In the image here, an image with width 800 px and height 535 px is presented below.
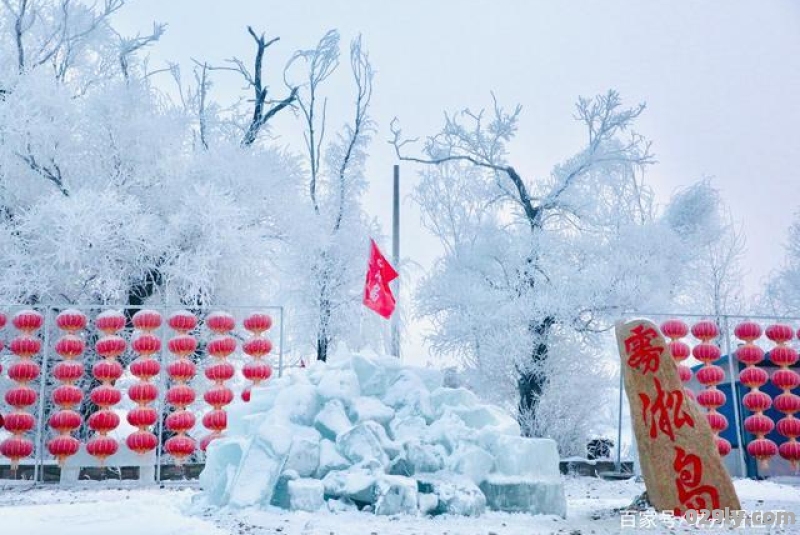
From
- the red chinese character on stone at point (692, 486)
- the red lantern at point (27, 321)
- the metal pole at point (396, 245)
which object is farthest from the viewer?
the metal pole at point (396, 245)

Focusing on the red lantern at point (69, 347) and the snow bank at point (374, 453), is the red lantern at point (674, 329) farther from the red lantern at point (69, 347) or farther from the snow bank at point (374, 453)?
the red lantern at point (69, 347)

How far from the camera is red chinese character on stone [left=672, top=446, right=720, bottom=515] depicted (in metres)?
6.36

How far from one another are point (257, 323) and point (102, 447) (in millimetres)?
2351

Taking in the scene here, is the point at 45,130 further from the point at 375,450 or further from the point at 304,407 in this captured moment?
the point at 375,450

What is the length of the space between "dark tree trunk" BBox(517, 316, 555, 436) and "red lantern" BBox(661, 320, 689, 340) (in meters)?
3.05

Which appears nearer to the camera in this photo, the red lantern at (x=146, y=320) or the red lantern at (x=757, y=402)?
the red lantern at (x=146, y=320)

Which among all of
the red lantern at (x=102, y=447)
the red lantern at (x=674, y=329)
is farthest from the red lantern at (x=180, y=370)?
the red lantern at (x=674, y=329)

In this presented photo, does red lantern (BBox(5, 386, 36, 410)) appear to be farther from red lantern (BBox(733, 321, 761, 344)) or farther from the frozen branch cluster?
red lantern (BBox(733, 321, 761, 344))

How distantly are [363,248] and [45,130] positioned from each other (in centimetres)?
612

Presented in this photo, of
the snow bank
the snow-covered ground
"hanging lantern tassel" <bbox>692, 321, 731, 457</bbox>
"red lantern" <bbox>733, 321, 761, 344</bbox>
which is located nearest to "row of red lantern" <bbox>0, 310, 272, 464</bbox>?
the snow-covered ground

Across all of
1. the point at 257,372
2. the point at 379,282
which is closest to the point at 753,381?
the point at 379,282

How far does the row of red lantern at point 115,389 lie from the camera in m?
9.29

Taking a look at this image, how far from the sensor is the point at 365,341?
14.7m

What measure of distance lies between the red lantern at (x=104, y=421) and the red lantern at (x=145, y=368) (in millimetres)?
579
